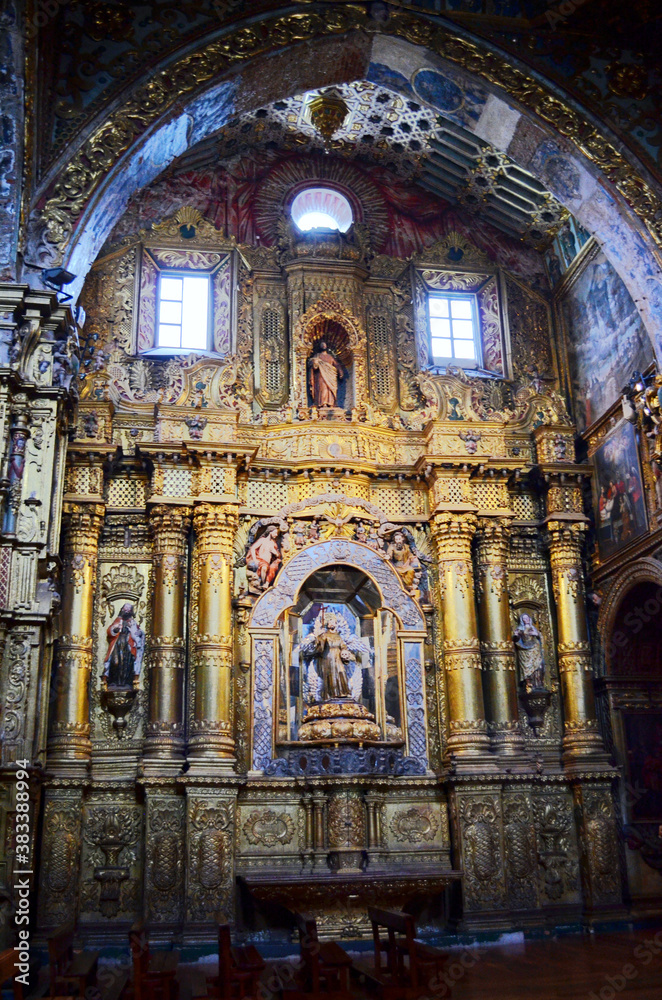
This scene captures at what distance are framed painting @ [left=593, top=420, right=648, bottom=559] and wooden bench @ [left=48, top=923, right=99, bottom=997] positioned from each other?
28.5 ft

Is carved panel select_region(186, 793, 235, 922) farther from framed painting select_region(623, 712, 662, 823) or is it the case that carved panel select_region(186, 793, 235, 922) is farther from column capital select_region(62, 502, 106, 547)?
framed painting select_region(623, 712, 662, 823)

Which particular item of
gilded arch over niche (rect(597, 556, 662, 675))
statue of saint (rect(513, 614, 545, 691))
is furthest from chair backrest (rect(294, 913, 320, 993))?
gilded arch over niche (rect(597, 556, 662, 675))

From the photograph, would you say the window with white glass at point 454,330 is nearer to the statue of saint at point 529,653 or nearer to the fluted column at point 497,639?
the fluted column at point 497,639

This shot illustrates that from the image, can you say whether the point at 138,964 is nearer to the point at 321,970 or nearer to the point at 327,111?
the point at 321,970

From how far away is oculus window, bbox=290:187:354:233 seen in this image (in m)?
16.5

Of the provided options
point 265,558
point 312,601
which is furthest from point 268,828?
point 265,558

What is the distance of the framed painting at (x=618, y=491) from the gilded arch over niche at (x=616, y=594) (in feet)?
1.36

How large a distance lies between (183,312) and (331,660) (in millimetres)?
5926

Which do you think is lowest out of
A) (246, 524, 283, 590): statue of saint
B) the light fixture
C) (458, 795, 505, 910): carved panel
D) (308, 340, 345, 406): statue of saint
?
(458, 795, 505, 910): carved panel

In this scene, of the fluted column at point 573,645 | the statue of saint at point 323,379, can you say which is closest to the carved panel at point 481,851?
the fluted column at point 573,645

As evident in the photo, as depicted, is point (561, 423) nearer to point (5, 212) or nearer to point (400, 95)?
point (400, 95)

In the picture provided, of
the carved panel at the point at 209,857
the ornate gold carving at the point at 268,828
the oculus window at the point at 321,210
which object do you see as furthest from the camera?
the oculus window at the point at 321,210

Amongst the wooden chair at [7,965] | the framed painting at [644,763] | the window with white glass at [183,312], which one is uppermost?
the window with white glass at [183,312]

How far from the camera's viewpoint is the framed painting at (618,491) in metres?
13.9
